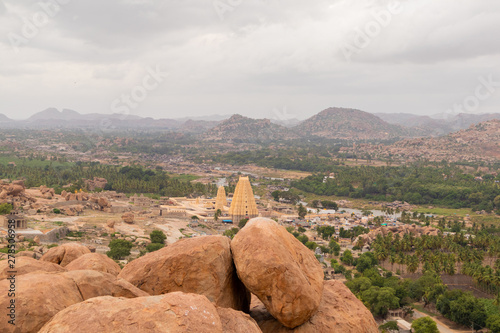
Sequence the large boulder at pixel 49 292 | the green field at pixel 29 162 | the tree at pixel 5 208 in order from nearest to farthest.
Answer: the large boulder at pixel 49 292 → the tree at pixel 5 208 → the green field at pixel 29 162

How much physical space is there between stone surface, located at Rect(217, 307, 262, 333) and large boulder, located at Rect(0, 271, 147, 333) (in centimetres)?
206

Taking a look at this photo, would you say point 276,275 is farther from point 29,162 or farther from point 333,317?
point 29,162

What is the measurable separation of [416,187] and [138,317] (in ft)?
339

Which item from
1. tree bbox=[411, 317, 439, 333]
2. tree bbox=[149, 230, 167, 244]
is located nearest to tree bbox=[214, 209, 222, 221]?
tree bbox=[149, 230, 167, 244]

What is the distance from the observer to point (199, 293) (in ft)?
34.2

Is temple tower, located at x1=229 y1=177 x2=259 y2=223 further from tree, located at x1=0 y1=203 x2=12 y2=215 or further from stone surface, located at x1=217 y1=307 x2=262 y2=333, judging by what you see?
stone surface, located at x1=217 y1=307 x2=262 y2=333

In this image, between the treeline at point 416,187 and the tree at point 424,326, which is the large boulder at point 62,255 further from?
the treeline at point 416,187

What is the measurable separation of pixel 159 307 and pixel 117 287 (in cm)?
276

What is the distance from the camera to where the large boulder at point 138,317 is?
633 centimetres

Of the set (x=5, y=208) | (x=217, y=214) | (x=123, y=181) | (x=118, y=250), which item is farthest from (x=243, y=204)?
(x=123, y=181)

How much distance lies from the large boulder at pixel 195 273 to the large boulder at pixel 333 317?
0.88 meters

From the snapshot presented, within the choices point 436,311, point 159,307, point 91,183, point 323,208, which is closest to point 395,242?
point 436,311

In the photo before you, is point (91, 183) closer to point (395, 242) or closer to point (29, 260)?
point (395, 242)

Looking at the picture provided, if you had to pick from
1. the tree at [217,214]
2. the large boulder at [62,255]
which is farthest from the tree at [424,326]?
the tree at [217,214]
